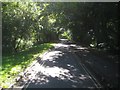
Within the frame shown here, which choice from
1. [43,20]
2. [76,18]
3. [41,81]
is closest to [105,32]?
[76,18]

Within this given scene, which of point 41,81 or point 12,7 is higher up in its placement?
point 12,7

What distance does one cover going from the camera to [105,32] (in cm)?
3073

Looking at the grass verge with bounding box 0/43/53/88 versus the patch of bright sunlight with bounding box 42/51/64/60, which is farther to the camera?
the patch of bright sunlight with bounding box 42/51/64/60

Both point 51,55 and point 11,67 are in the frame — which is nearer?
point 11,67

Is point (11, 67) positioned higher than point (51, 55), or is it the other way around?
point (11, 67)

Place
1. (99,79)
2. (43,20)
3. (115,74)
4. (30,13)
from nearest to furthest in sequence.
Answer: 1. (99,79)
2. (115,74)
3. (30,13)
4. (43,20)

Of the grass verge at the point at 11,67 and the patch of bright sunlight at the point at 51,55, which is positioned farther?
the patch of bright sunlight at the point at 51,55

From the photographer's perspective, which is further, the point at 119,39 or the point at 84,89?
the point at 119,39

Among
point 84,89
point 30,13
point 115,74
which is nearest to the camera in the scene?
point 84,89

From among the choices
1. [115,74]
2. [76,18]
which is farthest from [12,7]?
[115,74]

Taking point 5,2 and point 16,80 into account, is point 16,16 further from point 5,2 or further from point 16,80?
point 16,80

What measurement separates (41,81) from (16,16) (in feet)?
66.2

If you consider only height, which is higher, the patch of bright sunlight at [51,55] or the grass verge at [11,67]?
the grass verge at [11,67]

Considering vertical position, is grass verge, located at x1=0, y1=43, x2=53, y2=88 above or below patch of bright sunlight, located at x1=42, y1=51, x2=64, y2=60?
above
